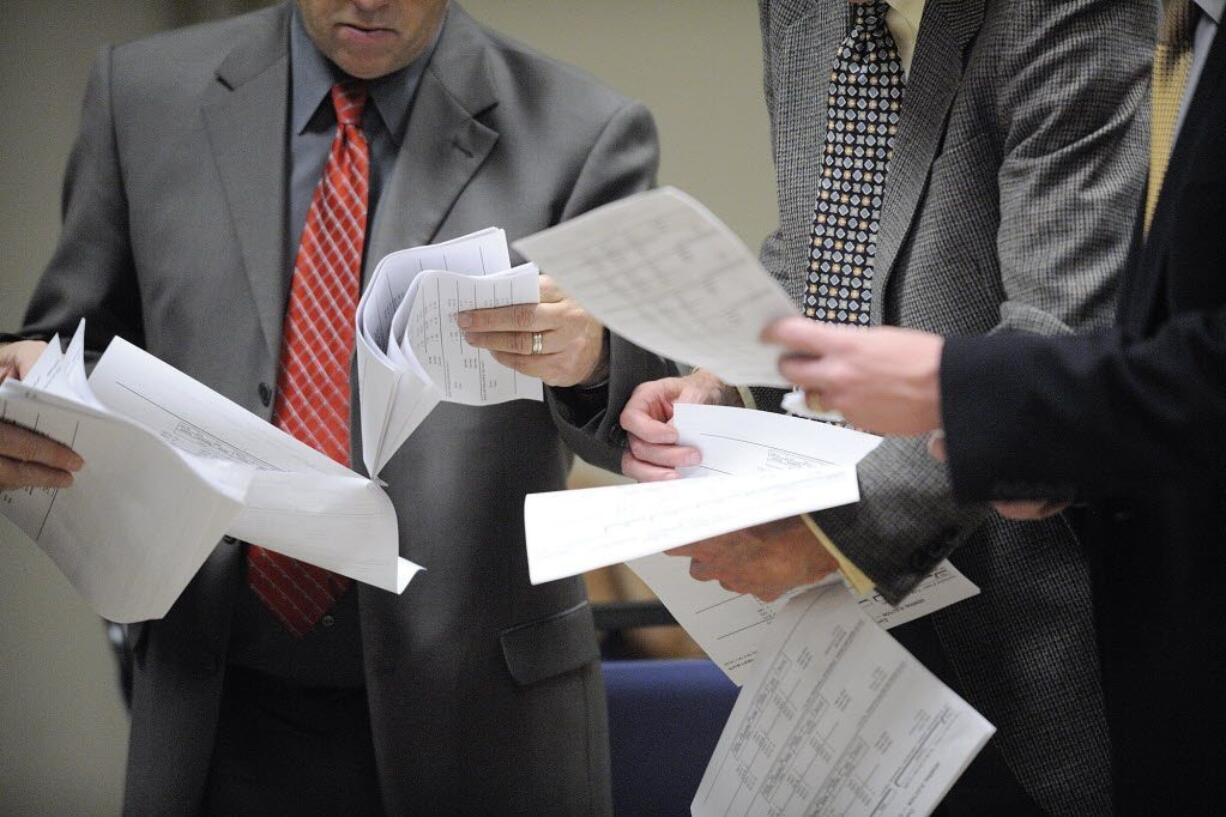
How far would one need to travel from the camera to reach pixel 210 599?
5.76ft

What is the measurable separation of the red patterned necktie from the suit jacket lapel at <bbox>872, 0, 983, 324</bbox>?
0.72 metres

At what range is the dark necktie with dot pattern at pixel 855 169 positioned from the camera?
4.79 feet

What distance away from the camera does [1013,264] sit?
1.27 m

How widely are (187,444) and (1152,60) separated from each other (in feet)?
3.36

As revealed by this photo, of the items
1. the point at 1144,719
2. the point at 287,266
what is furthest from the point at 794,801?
the point at 287,266

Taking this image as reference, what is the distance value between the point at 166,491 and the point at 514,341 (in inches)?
16.5

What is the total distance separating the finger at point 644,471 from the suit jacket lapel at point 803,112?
0.25 meters

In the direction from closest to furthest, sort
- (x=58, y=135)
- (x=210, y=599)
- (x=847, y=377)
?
(x=847, y=377), (x=210, y=599), (x=58, y=135)

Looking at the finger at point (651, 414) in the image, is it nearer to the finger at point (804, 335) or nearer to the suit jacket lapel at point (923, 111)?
the suit jacket lapel at point (923, 111)

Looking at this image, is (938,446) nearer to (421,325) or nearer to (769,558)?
(769,558)

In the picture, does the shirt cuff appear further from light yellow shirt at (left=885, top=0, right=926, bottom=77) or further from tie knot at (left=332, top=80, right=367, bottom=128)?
tie knot at (left=332, top=80, right=367, bottom=128)

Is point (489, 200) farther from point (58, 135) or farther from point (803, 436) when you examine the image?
point (58, 135)

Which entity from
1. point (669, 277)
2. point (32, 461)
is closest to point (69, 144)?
point (32, 461)

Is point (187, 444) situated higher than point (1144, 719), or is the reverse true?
point (187, 444)
